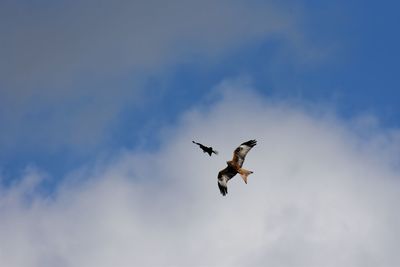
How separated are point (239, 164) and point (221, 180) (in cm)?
401

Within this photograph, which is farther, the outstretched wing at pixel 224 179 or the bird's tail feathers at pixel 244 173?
the outstretched wing at pixel 224 179

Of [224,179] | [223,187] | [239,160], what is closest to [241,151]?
[239,160]

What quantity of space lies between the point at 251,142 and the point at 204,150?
371 inches

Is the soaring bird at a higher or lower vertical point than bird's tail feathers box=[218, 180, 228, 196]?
higher

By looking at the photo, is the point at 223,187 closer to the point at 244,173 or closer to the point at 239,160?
the point at 244,173

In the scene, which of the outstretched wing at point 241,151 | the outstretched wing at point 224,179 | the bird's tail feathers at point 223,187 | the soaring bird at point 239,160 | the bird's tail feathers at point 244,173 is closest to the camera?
the bird's tail feathers at point 244,173

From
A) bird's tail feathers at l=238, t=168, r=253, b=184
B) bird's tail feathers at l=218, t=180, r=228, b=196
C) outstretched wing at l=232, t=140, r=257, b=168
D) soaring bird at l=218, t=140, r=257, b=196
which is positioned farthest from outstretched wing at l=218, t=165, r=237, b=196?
outstretched wing at l=232, t=140, r=257, b=168

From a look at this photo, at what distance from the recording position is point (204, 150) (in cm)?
9581

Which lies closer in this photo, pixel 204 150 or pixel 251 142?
pixel 204 150

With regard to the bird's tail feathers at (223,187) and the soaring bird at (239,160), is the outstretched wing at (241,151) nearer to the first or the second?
the soaring bird at (239,160)

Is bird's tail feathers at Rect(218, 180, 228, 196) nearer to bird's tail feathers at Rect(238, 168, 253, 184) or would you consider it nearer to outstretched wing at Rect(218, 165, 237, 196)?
outstretched wing at Rect(218, 165, 237, 196)

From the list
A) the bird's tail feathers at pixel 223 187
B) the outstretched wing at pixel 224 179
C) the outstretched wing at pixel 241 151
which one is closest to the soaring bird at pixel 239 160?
the outstretched wing at pixel 241 151

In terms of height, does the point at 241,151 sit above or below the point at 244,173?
above

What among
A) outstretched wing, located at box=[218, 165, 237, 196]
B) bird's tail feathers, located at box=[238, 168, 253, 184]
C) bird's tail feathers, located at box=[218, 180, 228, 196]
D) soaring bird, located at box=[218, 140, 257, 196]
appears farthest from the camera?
bird's tail feathers, located at box=[218, 180, 228, 196]
